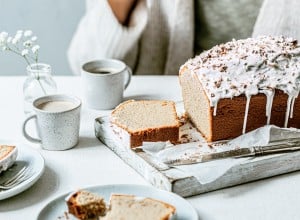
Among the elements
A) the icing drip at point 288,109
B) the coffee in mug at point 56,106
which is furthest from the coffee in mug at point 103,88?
the icing drip at point 288,109

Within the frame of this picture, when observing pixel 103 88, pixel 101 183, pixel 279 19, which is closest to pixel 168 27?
pixel 279 19

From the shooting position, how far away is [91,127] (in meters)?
1.51

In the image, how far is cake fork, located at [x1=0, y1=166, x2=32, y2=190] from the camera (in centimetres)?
122

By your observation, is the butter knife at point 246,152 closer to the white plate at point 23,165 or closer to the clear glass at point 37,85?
the white plate at point 23,165

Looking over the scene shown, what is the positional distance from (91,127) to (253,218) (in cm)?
48

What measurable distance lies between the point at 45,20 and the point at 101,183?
1.53m

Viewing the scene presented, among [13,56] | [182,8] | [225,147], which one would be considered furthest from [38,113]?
[13,56]

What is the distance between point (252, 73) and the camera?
1.40 meters

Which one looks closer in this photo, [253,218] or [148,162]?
[253,218]

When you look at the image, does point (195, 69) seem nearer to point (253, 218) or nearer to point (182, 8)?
point (253, 218)

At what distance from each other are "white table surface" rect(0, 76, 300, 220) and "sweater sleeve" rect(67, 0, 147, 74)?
534 mm

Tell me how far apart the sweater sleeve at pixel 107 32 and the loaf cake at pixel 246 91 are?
0.61 meters

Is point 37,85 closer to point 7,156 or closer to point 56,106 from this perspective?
point 56,106

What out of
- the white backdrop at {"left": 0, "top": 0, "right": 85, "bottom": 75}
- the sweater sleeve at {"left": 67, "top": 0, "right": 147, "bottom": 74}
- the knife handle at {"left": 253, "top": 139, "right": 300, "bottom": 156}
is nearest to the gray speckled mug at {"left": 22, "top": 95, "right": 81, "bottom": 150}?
the knife handle at {"left": 253, "top": 139, "right": 300, "bottom": 156}
